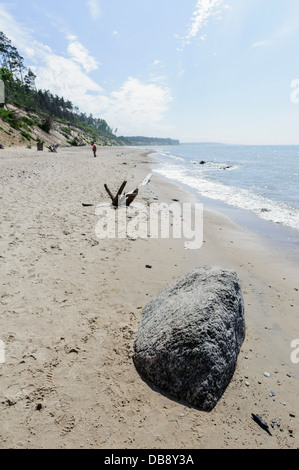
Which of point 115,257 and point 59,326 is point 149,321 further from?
point 115,257

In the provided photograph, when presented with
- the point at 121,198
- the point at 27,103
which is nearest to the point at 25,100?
the point at 27,103

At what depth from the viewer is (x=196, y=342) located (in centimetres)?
347

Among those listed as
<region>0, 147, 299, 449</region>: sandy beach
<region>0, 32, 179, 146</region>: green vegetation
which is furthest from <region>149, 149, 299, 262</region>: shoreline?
<region>0, 32, 179, 146</region>: green vegetation

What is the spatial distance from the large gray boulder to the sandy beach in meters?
0.21

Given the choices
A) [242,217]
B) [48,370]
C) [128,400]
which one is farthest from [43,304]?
[242,217]

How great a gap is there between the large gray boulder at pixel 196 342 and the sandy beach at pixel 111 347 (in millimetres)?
206

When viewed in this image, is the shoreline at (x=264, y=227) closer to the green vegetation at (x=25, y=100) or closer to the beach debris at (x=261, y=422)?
the beach debris at (x=261, y=422)

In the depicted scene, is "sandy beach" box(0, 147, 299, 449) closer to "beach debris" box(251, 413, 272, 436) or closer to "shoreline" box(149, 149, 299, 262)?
"beach debris" box(251, 413, 272, 436)

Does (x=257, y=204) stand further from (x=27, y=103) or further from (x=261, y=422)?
(x=27, y=103)

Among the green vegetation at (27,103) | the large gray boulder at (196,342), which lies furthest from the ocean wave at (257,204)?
the green vegetation at (27,103)

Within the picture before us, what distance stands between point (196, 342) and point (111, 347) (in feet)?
5.58

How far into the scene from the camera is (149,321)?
4.47 metres

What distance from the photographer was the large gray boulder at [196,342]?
341cm
